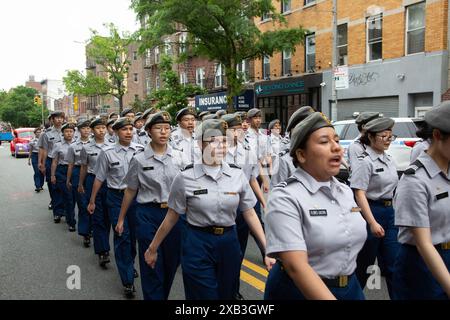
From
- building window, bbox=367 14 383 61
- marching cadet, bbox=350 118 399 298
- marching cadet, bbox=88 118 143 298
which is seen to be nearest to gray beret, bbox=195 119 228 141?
marching cadet, bbox=350 118 399 298

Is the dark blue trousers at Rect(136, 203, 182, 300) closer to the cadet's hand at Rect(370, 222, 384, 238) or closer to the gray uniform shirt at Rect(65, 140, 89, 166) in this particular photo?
the cadet's hand at Rect(370, 222, 384, 238)

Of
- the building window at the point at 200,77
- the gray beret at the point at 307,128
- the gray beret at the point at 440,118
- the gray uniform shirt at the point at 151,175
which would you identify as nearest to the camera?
the gray beret at the point at 307,128

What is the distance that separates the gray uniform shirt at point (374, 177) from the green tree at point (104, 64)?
47.6 meters

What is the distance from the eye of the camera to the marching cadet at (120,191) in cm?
573

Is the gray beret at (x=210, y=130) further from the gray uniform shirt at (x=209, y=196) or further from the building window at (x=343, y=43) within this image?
the building window at (x=343, y=43)

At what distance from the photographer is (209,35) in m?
22.0

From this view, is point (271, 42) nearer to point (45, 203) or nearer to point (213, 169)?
point (45, 203)

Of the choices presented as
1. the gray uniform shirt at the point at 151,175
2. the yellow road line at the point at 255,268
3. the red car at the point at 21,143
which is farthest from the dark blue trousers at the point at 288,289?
the red car at the point at 21,143

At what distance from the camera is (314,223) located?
2566mm

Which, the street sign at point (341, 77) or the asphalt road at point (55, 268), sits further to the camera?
the street sign at point (341, 77)

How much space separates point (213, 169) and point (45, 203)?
403 inches

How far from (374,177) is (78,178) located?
5.85m

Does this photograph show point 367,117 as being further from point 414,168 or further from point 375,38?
point 375,38

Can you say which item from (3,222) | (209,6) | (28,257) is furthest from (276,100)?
(28,257)
